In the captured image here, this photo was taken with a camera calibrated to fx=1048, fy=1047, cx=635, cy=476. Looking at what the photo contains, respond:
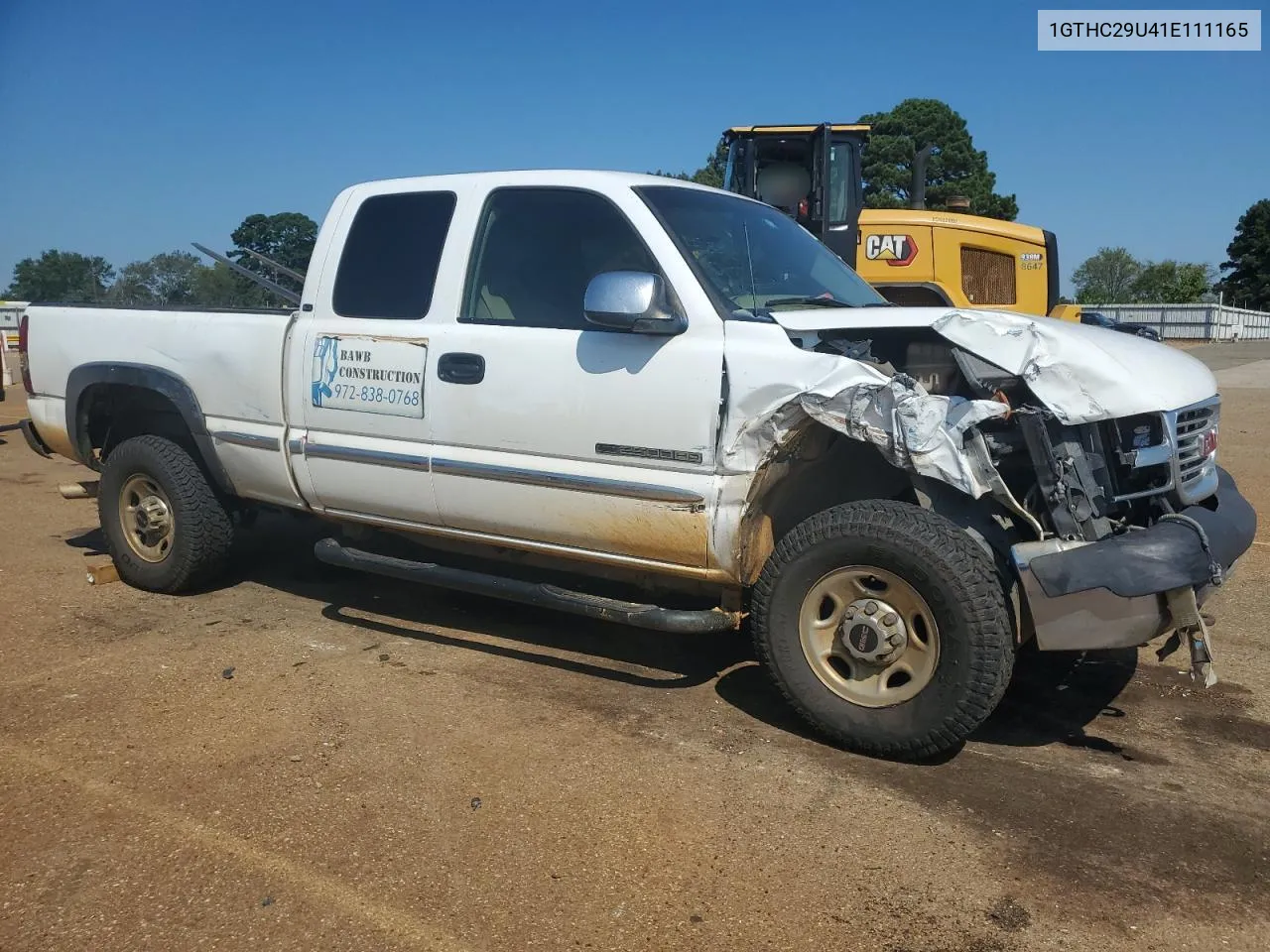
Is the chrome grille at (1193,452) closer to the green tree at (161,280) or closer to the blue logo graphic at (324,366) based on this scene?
the blue logo graphic at (324,366)

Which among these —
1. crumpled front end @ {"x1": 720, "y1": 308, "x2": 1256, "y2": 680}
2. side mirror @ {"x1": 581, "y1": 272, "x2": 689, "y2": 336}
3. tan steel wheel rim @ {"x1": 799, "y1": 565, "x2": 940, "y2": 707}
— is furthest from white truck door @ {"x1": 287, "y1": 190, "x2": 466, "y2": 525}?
tan steel wheel rim @ {"x1": 799, "y1": 565, "x2": 940, "y2": 707}

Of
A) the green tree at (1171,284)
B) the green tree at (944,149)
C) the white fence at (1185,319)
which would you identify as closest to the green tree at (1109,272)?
the green tree at (1171,284)

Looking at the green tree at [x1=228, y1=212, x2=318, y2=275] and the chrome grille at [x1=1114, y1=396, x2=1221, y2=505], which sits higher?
the green tree at [x1=228, y1=212, x2=318, y2=275]

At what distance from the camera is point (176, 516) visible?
214 inches

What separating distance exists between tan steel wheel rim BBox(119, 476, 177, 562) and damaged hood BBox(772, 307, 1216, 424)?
3583 millimetres

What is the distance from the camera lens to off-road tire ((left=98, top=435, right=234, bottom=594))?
5.41 m

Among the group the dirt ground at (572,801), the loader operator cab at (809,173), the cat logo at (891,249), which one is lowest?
the dirt ground at (572,801)

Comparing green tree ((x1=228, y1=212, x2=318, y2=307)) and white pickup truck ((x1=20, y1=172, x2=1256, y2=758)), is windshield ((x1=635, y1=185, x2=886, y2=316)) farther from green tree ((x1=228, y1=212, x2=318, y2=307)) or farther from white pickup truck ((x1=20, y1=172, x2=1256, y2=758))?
green tree ((x1=228, y1=212, x2=318, y2=307))

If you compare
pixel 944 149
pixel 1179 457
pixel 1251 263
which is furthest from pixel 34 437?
pixel 1251 263

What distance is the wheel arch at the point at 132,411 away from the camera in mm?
5281

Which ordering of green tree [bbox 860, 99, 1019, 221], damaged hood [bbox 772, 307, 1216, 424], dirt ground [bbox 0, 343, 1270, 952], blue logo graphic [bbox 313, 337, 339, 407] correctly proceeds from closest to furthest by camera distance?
dirt ground [bbox 0, 343, 1270, 952] → damaged hood [bbox 772, 307, 1216, 424] → blue logo graphic [bbox 313, 337, 339, 407] → green tree [bbox 860, 99, 1019, 221]

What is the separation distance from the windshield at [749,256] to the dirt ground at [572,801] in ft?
5.31

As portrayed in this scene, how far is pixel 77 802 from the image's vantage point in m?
3.31

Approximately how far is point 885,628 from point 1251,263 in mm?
79973
